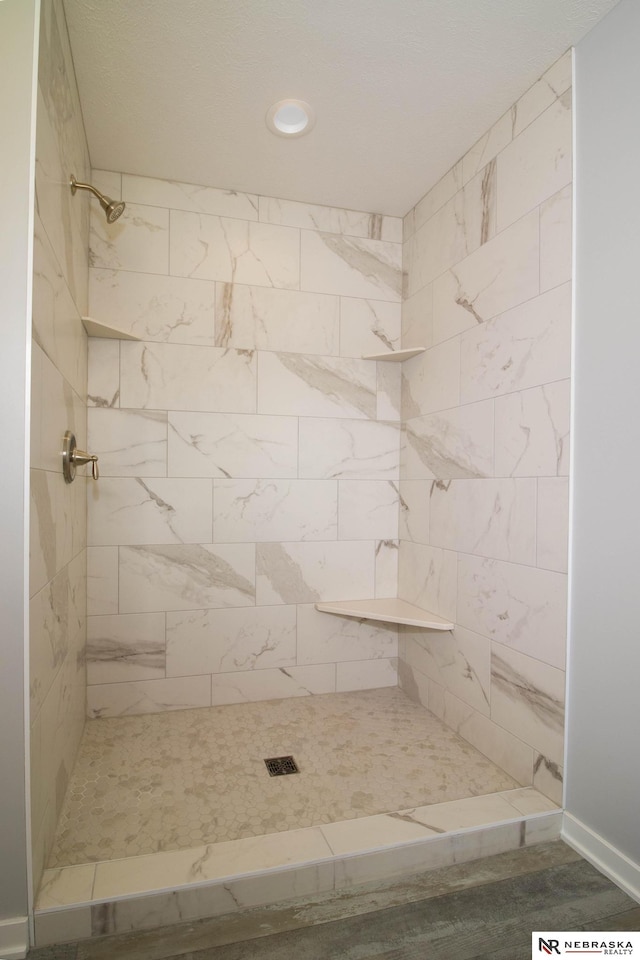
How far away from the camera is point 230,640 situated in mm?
2377

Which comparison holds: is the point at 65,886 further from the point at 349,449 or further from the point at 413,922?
the point at 349,449

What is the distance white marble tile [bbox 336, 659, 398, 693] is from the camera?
253cm

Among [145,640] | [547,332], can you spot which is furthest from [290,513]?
[547,332]

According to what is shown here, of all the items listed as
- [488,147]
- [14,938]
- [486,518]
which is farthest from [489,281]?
[14,938]

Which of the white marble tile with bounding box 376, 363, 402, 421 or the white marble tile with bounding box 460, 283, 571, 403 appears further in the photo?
the white marble tile with bounding box 376, 363, 402, 421

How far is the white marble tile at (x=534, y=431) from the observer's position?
5.24 ft

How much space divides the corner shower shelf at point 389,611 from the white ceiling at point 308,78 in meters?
1.88

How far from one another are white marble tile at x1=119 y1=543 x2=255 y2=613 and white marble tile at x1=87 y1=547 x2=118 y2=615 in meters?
0.03

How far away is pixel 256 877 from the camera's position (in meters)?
1.32

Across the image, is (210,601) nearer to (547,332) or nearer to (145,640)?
(145,640)

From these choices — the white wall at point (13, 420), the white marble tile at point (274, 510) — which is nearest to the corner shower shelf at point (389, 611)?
the white marble tile at point (274, 510)

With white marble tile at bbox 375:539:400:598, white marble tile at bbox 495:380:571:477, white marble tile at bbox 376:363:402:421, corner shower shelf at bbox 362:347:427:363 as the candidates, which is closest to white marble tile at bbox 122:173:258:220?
corner shower shelf at bbox 362:347:427:363

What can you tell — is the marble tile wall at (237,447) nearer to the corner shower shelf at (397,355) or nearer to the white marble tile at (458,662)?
the corner shower shelf at (397,355)

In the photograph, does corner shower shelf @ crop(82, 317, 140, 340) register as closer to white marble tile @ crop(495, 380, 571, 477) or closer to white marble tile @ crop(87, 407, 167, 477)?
white marble tile @ crop(87, 407, 167, 477)
